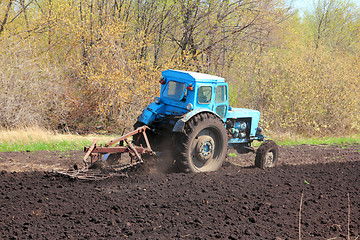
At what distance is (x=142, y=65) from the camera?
1383cm

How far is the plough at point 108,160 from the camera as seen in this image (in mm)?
6767

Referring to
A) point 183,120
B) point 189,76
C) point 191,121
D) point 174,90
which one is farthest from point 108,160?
point 189,76

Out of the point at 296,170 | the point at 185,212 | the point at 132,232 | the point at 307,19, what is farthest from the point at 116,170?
the point at 307,19

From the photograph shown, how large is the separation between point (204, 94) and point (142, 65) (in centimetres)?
635

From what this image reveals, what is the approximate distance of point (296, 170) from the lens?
8.80 m

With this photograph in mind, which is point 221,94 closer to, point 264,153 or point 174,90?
point 174,90

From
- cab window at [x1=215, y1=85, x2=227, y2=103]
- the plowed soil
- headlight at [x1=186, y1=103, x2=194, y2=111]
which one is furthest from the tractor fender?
the plowed soil

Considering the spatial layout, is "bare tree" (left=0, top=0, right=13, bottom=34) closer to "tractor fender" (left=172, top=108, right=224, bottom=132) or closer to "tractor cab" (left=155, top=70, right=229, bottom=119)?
"tractor cab" (left=155, top=70, right=229, bottom=119)

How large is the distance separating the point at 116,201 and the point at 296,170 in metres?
4.69

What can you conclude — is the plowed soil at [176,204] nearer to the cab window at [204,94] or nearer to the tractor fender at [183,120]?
the tractor fender at [183,120]

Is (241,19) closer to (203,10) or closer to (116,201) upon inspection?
(203,10)

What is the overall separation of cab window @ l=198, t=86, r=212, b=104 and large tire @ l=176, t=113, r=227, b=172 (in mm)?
365

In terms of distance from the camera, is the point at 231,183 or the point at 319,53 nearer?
the point at 231,183

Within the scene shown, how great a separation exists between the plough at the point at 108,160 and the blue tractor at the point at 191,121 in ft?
1.52
